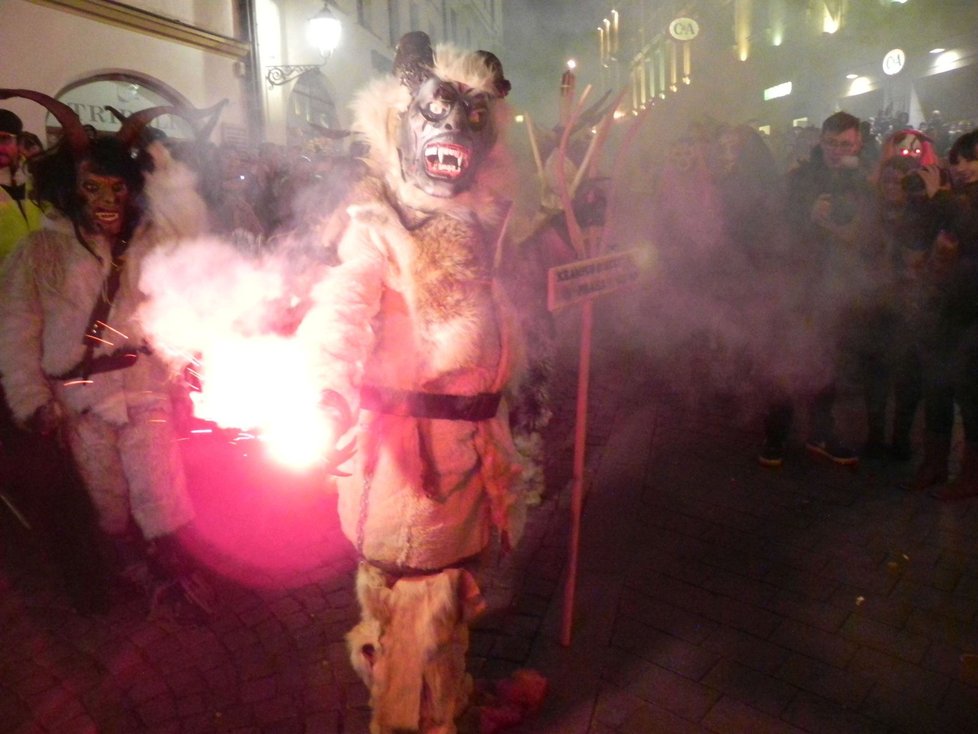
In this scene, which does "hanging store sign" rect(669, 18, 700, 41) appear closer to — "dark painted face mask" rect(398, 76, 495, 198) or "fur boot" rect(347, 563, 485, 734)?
"dark painted face mask" rect(398, 76, 495, 198)

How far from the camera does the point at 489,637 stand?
342 cm

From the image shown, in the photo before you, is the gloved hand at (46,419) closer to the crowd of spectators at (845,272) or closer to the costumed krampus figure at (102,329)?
the costumed krampus figure at (102,329)

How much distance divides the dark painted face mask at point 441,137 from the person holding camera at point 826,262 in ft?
12.0

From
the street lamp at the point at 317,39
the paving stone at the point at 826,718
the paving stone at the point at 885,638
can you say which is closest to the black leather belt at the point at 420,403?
the paving stone at the point at 826,718

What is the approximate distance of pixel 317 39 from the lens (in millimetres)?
12891

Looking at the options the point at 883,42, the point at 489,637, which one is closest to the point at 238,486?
the point at 489,637

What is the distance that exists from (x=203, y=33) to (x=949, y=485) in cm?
1125

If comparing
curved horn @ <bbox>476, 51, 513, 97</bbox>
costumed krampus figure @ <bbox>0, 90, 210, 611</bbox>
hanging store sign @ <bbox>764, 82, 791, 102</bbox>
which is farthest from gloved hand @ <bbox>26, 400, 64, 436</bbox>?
hanging store sign @ <bbox>764, 82, 791, 102</bbox>

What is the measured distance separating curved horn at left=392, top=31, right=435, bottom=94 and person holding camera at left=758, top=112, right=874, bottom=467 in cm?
369

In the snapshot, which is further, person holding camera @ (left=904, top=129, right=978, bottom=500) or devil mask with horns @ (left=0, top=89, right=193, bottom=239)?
person holding camera @ (left=904, top=129, right=978, bottom=500)

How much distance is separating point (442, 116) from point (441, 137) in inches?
3.0

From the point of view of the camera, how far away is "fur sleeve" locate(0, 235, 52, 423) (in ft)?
11.0

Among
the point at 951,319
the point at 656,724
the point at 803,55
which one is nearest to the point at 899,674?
the point at 656,724

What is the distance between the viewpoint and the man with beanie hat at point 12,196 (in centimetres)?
411
